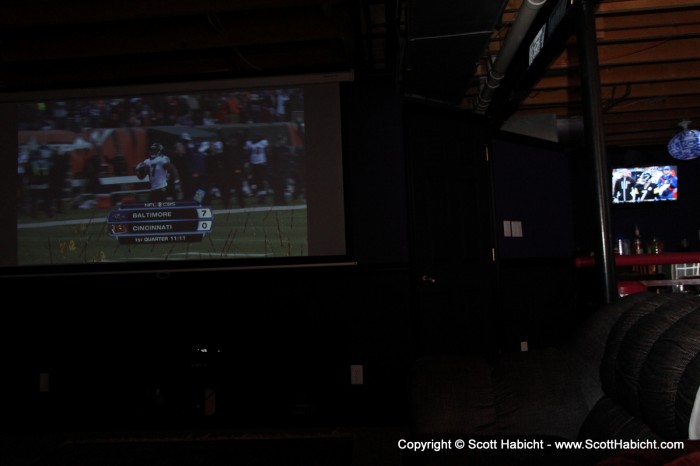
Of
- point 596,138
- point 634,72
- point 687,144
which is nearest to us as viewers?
point 596,138

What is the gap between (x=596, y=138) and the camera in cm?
289

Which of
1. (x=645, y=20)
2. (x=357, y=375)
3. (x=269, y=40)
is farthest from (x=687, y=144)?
(x=269, y=40)

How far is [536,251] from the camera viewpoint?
17.3 ft

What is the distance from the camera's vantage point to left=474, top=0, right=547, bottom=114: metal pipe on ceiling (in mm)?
3020

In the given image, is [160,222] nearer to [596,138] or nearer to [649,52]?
[596,138]

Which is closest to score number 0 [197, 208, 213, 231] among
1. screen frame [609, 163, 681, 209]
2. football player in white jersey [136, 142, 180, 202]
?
football player in white jersey [136, 142, 180, 202]

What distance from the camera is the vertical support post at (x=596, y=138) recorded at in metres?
2.82

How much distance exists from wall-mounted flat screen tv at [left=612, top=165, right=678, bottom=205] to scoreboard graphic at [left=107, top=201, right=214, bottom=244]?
6.38 m

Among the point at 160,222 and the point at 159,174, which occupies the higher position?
the point at 159,174

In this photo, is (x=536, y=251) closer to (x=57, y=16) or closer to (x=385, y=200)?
(x=385, y=200)

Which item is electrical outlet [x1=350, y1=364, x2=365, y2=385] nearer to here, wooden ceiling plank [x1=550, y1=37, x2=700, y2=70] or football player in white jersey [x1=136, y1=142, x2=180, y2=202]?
football player in white jersey [x1=136, y1=142, x2=180, y2=202]

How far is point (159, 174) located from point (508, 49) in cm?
287

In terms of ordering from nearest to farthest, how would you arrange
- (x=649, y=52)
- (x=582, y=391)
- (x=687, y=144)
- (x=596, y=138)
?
1. (x=582, y=391)
2. (x=596, y=138)
3. (x=649, y=52)
4. (x=687, y=144)

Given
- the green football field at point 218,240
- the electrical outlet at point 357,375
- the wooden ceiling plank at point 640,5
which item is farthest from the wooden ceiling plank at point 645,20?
the electrical outlet at point 357,375
